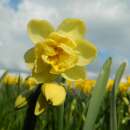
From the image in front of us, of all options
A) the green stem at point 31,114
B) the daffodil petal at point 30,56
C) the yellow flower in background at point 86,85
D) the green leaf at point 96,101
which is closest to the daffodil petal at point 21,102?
the green stem at point 31,114

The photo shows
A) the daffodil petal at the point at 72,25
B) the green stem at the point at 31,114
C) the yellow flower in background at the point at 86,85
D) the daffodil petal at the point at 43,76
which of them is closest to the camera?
the green stem at the point at 31,114

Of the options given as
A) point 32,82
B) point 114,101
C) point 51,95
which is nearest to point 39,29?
point 51,95

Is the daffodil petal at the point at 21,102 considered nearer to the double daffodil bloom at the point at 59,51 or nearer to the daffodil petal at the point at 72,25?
the double daffodil bloom at the point at 59,51

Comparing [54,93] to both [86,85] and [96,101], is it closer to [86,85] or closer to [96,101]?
[96,101]

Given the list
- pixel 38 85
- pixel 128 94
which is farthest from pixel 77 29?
pixel 128 94

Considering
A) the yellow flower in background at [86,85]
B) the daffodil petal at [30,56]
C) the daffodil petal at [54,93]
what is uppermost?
the daffodil petal at [30,56]

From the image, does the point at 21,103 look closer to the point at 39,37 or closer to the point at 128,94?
the point at 39,37

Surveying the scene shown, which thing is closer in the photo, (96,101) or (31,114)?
(31,114)
